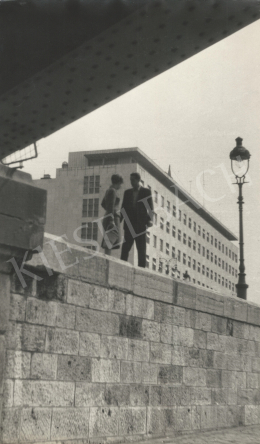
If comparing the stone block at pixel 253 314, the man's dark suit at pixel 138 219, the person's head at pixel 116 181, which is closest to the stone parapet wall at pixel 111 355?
the stone block at pixel 253 314

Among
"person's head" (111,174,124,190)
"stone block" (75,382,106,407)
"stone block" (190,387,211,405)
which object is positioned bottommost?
"stone block" (190,387,211,405)

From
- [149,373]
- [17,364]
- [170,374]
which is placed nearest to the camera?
[17,364]

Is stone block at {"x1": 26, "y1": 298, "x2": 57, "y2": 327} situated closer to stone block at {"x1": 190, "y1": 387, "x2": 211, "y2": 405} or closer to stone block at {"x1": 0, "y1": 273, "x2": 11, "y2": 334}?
stone block at {"x1": 0, "y1": 273, "x2": 11, "y2": 334}

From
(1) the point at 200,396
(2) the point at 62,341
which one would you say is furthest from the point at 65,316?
(1) the point at 200,396

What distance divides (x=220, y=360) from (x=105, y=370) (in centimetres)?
325

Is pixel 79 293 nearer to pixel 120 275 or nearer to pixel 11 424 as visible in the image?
pixel 120 275

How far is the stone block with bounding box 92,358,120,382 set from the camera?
6.41 metres

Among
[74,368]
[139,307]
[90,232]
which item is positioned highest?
[90,232]

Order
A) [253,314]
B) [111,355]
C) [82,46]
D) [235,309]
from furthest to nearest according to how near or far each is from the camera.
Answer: [253,314], [235,309], [111,355], [82,46]

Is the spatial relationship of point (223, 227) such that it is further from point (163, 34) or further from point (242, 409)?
point (163, 34)

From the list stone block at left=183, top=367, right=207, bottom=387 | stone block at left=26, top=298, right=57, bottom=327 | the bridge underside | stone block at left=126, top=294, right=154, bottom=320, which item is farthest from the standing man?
the bridge underside

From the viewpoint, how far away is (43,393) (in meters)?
5.58

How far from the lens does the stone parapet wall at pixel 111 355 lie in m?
5.45

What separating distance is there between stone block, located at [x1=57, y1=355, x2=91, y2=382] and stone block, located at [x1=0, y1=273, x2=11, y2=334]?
3.57 feet
